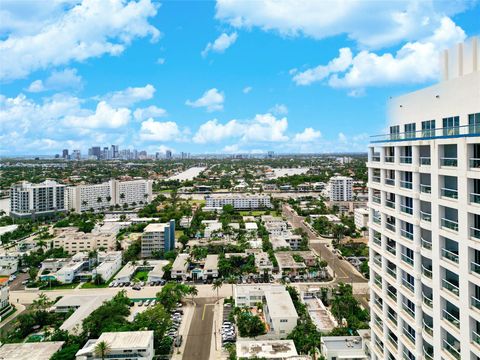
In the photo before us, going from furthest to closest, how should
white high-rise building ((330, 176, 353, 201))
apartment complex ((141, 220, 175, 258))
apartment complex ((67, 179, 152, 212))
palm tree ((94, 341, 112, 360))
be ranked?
white high-rise building ((330, 176, 353, 201))
apartment complex ((67, 179, 152, 212))
apartment complex ((141, 220, 175, 258))
palm tree ((94, 341, 112, 360))

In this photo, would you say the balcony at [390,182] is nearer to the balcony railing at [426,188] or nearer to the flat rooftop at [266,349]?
the balcony railing at [426,188]

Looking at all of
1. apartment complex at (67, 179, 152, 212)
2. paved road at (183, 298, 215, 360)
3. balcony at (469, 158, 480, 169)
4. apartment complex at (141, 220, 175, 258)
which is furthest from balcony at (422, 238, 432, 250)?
apartment complex at (67, 179, 152, 212)

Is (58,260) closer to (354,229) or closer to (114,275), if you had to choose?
(114,275)

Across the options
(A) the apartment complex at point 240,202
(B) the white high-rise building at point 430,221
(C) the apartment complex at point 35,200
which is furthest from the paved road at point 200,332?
(C) the apartment complex at point 35,200

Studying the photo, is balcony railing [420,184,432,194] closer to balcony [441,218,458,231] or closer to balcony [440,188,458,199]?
balcony [440,188,458,199]

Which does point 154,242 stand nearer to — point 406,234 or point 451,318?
point 406,234

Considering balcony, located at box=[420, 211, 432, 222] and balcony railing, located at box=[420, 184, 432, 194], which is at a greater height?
balcony railing, located at box=[420, 184, 432, 194]
